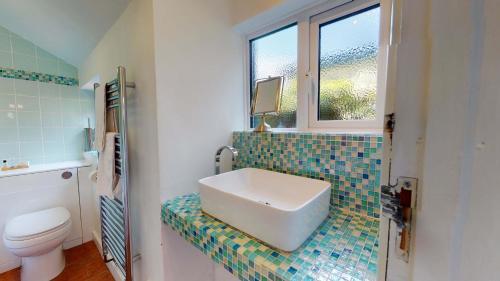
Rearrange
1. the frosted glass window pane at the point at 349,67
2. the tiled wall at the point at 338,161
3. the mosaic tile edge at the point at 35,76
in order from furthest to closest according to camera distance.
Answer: the mosaic tile edge at the point at 35,76
the frosted glass window pane at the point at 349,67
the tiled wall at the point at 338,161

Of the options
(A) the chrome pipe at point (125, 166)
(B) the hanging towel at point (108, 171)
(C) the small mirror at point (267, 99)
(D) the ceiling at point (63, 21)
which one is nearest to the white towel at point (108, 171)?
(B) the hanging towel at point (108, 171)

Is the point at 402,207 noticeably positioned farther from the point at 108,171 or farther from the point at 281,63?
the point at 108,171

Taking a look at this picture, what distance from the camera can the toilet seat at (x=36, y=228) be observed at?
1309mm

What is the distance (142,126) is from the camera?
1.08 metres

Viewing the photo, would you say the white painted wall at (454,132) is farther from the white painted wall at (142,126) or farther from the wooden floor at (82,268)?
the wooden floor at (82,268)

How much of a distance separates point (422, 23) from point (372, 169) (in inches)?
26.0

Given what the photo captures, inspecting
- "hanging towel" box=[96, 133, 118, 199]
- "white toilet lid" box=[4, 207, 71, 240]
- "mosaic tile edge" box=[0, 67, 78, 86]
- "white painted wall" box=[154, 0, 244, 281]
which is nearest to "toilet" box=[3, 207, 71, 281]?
"white toilet lid" box=[4, 207, 71, 240]

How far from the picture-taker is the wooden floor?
59.0 inches

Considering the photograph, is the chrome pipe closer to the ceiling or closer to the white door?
the ceiling

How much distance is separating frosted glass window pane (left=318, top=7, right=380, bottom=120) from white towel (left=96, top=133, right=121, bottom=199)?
4.21 ft

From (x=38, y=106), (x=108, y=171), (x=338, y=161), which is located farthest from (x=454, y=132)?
(x=38, y=106)

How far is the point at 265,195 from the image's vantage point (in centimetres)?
101

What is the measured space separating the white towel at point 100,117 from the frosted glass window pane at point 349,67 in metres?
1.36

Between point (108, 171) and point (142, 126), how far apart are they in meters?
0.41
